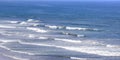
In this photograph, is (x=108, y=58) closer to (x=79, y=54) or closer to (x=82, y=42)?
(x=79, y=54)

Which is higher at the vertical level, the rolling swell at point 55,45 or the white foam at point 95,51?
the rolling swell at point 55,45

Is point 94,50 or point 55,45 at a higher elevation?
point 55,45

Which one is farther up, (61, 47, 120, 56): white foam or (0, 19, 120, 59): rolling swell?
(0, 19, 120, 59): rolling swell

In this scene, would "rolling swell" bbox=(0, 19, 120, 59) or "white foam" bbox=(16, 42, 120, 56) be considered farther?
"rolling swell" bbox=(0, 19, 120, 59)

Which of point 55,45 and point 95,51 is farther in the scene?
point 55,45

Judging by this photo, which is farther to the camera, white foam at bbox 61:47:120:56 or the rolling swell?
the rolling swell

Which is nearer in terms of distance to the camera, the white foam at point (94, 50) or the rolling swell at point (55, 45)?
the white foam at point (94, 50)

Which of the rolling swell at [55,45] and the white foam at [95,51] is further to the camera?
the rolling swell at [55,45]

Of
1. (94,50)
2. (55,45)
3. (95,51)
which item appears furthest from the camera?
(55,45)

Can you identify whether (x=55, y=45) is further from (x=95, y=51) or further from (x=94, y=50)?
(x=95, y=51)

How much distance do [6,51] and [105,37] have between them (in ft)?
52.2

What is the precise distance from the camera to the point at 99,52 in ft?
129

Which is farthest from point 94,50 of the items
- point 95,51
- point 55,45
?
point 55,45

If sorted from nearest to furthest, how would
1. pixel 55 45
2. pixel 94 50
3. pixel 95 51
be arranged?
pixel 95 51, pixel 94 50, pixel 55 45
